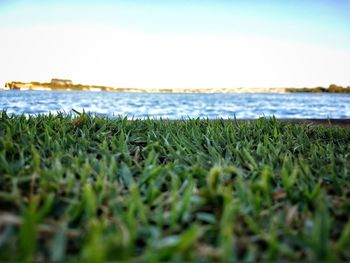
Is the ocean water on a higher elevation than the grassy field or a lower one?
lower

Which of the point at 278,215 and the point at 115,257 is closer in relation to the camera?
the point at 115,257

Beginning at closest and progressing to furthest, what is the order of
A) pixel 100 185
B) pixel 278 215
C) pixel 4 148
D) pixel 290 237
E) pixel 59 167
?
pixel 290 237
pixel 278 215
pixel 100 185
pixel 59 167
pixel 4 148

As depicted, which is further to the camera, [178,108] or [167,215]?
[178,108]

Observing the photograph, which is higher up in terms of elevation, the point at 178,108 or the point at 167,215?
the point at 167,215

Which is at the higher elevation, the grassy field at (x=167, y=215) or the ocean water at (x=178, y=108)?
the grassy field at (x=167, y=215)

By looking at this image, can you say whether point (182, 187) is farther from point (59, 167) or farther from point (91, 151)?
point (91, 151)

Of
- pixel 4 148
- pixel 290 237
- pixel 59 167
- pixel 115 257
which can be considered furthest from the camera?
pixel 4 148

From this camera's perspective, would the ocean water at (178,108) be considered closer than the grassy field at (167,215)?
No

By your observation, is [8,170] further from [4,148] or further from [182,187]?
[182,187]

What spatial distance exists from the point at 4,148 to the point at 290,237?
116 centimetres

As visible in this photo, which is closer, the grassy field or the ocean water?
the grassy field

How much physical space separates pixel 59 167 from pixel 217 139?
1012 mm

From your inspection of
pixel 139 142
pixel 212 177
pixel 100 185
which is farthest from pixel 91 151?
pixel 212 177

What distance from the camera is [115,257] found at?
0.66m
